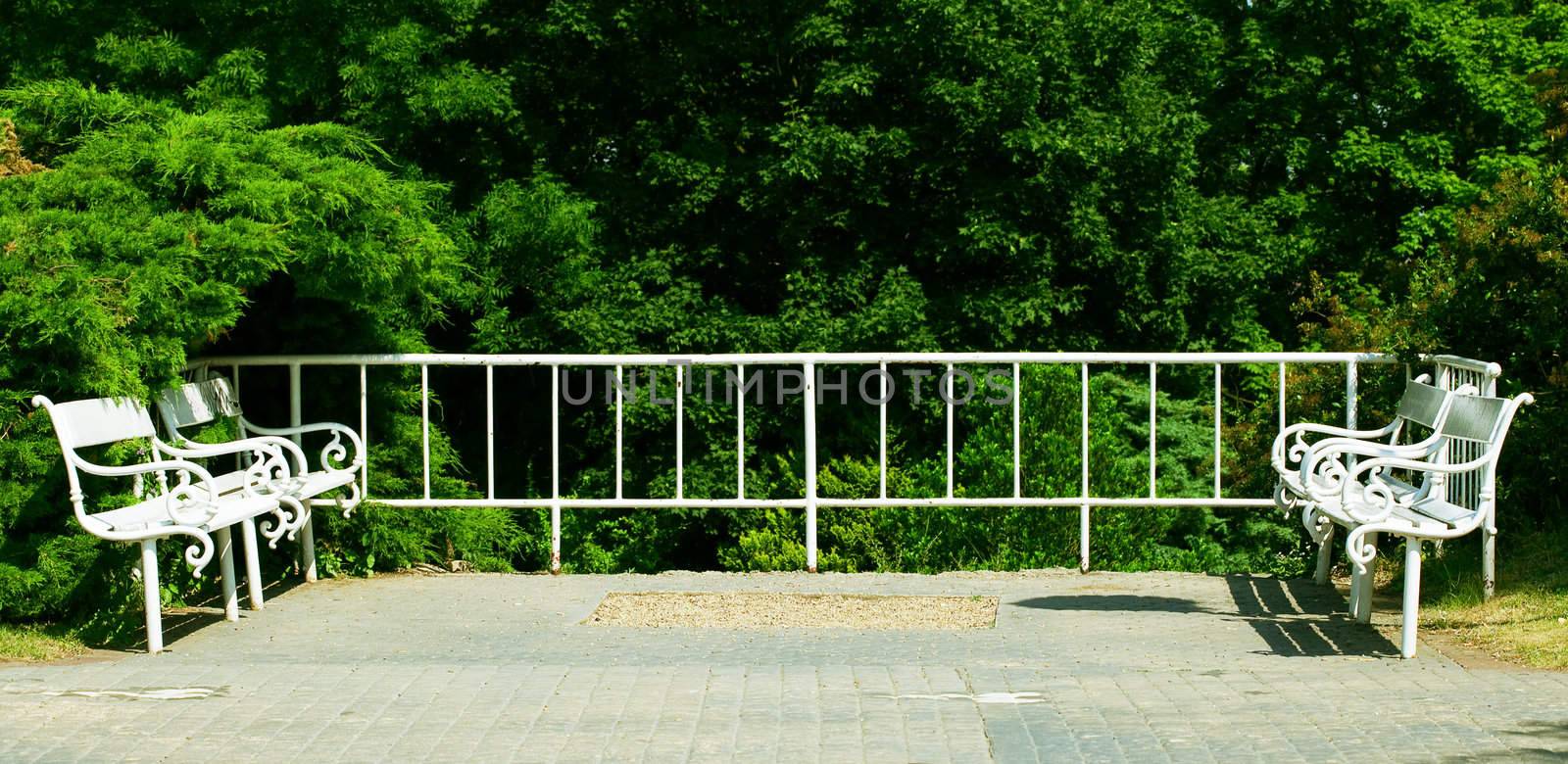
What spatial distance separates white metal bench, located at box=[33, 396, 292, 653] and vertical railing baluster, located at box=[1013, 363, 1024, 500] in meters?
3.56

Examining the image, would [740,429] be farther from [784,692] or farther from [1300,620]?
[784,692]

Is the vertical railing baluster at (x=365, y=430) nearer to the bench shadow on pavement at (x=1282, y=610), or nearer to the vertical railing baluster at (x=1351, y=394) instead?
the bench shadow on pavement at (x=1282, y=610)

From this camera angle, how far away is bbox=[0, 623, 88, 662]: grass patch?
586cm

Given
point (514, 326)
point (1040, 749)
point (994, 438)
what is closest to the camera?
point (1040, 749)

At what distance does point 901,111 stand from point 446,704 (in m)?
12.2

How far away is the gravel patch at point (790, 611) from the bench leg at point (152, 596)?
1.70m

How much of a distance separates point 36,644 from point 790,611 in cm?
296

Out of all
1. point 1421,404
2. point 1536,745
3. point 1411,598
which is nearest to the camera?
point 1536,745

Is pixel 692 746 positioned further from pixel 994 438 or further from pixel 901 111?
pixel 901 111

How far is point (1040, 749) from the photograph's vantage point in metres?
4.43

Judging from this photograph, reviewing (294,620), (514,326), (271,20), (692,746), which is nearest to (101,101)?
(294,620)

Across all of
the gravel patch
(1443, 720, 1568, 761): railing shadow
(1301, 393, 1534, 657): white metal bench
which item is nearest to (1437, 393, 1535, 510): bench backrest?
(1301, 393, 1534, 657): white metal bench

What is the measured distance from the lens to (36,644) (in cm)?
599

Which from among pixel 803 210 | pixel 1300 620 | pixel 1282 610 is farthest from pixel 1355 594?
pixel 803 210
